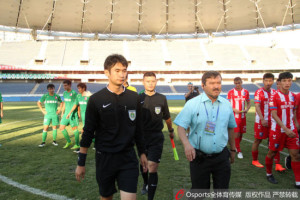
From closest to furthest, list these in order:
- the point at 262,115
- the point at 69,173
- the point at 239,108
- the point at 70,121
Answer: the point at 69,173 → the point at 262,115 → the point at 239,108 → the point at 70,121

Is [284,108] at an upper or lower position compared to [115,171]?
upper

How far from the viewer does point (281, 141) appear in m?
4.01

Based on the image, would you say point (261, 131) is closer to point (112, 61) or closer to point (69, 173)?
point (112, 61)

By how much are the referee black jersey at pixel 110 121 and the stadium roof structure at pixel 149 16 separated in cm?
3970

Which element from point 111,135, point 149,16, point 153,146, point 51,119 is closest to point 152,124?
point 153,146

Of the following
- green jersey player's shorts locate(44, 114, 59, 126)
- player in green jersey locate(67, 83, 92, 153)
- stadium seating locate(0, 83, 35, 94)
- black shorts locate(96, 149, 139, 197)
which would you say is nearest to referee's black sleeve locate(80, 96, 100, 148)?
black shorts locate(96, 149, 139, 197)

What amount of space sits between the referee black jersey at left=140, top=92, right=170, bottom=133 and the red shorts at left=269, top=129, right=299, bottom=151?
2086 millimetres

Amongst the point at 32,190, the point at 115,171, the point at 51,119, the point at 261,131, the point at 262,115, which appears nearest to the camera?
the point at 115,171

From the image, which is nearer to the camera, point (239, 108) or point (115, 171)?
point (115, 171)

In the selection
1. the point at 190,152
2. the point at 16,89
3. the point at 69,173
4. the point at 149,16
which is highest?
the point at 149,16

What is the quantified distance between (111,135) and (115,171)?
1.27 ft

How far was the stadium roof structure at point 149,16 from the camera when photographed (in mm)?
38844

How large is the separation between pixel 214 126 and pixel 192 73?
1752 inches

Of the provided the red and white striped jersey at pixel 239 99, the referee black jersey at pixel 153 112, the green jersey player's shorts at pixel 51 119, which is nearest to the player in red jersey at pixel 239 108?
the red and white striped jersey at pixel 239 99
